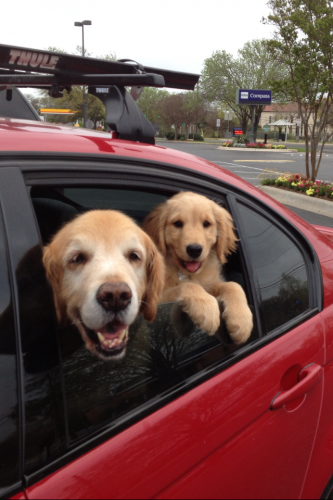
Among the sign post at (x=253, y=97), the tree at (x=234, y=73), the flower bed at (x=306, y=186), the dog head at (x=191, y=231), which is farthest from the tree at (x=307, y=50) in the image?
the tree at (x=234, y=73)

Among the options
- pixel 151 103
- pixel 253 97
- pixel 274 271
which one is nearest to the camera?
pixel 274 271

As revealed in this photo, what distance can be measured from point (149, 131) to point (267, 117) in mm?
117412

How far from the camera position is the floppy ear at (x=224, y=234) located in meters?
2.24

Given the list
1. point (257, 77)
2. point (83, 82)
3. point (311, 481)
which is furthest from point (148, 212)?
point (257, 77)

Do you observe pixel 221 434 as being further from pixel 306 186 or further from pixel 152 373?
pixel 306 186

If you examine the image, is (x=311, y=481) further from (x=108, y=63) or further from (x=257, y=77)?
(x=257, y=77)

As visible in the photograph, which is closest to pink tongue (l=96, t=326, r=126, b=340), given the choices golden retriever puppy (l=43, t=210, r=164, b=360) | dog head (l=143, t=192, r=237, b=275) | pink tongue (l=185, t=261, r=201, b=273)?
golden retriever puppy (l=43, t=210, r=164, b=360)

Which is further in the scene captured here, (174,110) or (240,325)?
(174,110)

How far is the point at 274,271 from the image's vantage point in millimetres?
2143

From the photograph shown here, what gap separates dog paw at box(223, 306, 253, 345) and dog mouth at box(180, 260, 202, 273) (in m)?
0.48

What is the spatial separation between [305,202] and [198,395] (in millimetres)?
11438

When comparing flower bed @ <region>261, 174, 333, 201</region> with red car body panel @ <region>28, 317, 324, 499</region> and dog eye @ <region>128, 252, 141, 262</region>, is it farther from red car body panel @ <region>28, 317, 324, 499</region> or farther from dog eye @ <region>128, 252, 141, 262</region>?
dog eye @ <region>128, 252, 141, 262</region>

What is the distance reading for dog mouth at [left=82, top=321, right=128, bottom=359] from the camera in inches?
55.4

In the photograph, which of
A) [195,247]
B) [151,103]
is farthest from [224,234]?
[151,103]
